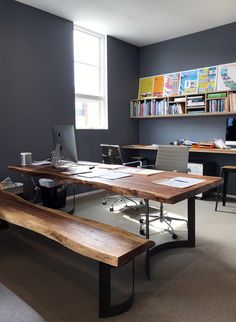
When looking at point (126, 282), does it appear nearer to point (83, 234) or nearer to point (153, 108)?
point (83, 234)

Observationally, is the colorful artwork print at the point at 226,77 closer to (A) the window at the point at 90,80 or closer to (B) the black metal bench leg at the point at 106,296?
(A) the window at the point at 90,80

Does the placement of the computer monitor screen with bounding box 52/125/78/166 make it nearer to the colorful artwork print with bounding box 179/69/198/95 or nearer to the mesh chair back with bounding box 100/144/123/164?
the mesh chair back with bounding box 100/144/123/164

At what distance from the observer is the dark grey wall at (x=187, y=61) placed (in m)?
4.54

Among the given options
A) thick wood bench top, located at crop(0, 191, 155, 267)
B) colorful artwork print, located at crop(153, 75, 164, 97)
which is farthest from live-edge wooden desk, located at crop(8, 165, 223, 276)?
colorful artwork print, located at crop(153, 75, 164, 97)

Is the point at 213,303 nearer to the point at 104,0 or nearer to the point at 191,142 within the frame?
the point at 191,142

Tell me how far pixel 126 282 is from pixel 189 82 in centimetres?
385

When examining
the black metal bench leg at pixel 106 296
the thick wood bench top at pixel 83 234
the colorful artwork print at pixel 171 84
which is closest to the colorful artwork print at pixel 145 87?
the colorful artwork print at pixel 171 84

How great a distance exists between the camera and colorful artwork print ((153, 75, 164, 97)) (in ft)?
17.0

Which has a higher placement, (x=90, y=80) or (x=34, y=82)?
(x=90, y=80)

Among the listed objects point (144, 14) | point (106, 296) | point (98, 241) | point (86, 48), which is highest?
point (144, 14)

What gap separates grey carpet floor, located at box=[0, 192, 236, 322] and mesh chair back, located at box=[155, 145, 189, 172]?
0.76 meters

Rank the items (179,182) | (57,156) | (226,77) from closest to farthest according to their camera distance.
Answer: (179,182)
(57,156)
(226,77)

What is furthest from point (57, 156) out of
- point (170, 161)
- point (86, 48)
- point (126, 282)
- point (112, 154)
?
point (86, 48)

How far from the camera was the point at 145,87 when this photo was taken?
18.1 ft
